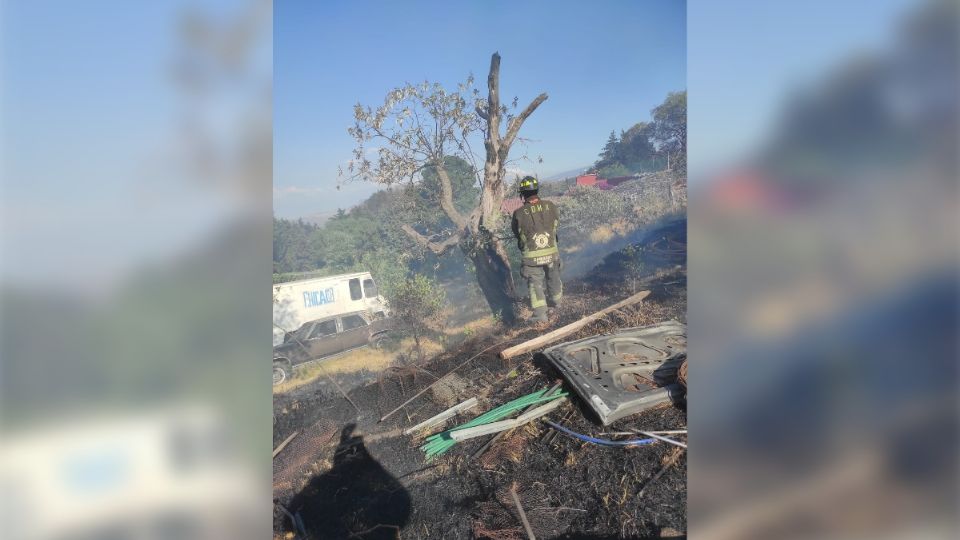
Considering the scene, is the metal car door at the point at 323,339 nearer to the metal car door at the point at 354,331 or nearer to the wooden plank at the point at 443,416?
the metal car door at the point at 354,331

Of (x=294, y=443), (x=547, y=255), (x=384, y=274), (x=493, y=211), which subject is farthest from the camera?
(x=493, y=211)

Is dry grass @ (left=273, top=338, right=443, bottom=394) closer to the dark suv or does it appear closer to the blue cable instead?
the dark suv

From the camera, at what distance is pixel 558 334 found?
226 inches

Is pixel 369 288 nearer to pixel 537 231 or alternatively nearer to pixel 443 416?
pixel 443 416

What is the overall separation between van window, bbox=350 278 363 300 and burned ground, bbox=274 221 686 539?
1.22 metres

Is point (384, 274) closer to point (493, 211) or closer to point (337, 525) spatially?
point (493, 211)

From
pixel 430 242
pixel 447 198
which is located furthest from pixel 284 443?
pixel 447 198

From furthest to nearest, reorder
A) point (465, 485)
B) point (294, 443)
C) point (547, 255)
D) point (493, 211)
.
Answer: point (493, 211)
point (547, 255)
point (294, 443)
point (465, 485)

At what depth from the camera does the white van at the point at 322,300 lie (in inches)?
236
